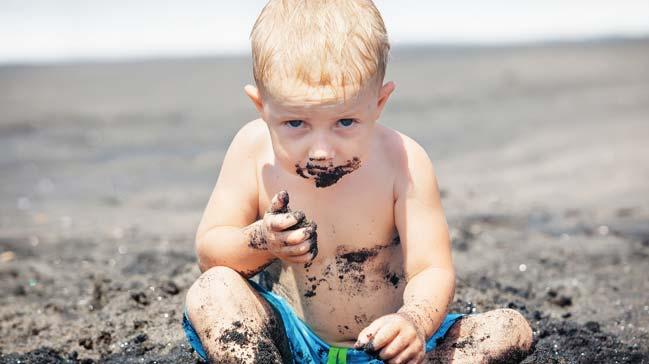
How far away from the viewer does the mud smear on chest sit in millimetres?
2801

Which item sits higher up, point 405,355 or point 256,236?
point 256,236

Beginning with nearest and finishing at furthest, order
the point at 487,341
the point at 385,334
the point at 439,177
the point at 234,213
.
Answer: the point at 385,334
the point at 487,341
the point at 234,213
the point at 439,177

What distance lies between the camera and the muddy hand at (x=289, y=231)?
7.73ft

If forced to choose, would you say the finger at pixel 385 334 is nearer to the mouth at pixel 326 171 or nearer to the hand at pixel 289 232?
the hand at pixel 289 232

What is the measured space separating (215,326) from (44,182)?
4812 mm

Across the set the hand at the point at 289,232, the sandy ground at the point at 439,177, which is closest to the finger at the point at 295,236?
the hand at the point at 289,232

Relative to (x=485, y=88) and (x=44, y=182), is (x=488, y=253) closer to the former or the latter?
(x=44, y=182)

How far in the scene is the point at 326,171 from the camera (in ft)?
8.09

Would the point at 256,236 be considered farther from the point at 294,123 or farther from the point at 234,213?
the point at 294,123

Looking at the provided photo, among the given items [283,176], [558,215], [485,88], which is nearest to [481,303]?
[283,176]

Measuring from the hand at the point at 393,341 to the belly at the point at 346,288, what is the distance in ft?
1.52

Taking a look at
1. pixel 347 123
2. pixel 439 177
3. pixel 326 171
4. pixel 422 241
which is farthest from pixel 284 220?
pixel 439 177

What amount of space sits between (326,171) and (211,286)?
0.52 m

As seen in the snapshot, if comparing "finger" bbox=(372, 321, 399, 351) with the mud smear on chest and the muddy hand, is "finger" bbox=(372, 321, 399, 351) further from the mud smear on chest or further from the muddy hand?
the mud smear on chest
